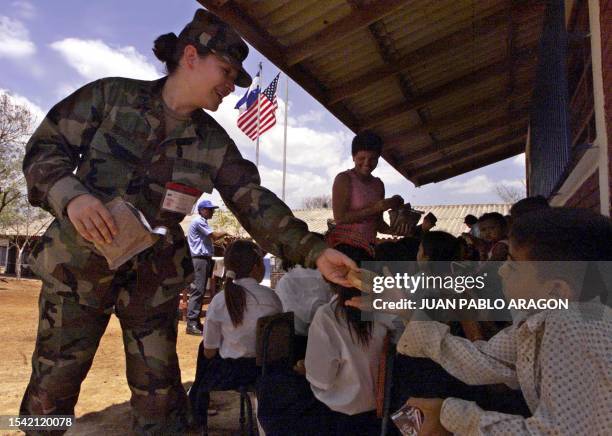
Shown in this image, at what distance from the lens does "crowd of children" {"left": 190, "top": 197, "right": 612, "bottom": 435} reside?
1.00 meters

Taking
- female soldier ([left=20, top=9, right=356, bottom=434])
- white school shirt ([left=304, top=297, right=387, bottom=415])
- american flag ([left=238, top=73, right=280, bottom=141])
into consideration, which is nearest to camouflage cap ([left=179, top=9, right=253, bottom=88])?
female soldier ([left=20, top=9, right=356, bottom=434])

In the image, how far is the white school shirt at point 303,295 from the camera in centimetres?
302

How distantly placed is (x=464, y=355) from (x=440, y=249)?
1.09 metres

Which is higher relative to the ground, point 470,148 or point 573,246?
point 470,148

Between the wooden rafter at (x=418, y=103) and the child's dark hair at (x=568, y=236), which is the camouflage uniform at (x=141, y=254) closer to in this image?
the child's dark hair at (x=568, y=236)

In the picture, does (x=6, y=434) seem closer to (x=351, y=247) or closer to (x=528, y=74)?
(x=351, y=247)

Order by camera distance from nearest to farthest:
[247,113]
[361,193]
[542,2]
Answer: [361,193]
[542,2]
[247,113]

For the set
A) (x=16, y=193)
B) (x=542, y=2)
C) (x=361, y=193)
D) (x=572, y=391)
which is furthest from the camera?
(x=16, y=193)

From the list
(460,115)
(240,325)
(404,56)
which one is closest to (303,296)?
(240,325)

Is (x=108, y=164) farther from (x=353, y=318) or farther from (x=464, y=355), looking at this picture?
(x=464, y=355)

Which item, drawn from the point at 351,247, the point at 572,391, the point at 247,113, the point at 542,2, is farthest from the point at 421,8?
the point at 247,113

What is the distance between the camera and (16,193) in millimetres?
20016

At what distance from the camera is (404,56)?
4.90 m

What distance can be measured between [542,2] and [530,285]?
447cm
